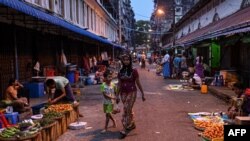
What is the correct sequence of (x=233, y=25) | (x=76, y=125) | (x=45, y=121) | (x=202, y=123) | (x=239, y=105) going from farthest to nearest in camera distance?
(x=233, y=25) < (x=76, y=125) < (x=202, y=123) < (x=45, y=121) < (x=239, y=105)

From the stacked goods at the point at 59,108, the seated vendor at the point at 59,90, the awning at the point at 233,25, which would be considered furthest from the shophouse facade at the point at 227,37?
the stacked goods at the point at 59,108

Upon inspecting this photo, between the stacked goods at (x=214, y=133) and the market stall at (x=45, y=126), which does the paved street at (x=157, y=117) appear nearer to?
the market stall at (x=45, y=126)

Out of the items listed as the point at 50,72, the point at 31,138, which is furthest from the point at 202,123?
the point at 50,72

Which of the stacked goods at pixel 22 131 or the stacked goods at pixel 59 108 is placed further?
the stacked goods at pixel 59 108

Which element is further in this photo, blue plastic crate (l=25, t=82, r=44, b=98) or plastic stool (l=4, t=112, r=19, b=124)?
blue plastic crate (l=25, t=82, r=44, b=98)

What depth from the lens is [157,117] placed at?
10594 mm

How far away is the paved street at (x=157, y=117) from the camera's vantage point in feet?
27.5

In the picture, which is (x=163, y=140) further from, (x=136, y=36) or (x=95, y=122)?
(x=136, y=36)

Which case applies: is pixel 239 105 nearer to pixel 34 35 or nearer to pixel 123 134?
pixel 123 134

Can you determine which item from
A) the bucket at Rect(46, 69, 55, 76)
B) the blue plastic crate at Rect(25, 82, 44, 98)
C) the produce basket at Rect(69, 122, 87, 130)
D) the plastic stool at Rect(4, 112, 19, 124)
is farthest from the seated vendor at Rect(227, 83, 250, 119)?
the bucket at Rect(46, 69, 55, 76)

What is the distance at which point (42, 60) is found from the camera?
A: 16906 mm

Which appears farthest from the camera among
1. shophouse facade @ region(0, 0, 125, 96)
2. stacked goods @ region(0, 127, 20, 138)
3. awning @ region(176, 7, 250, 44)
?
awning @ region(176, 7, 250, 44)

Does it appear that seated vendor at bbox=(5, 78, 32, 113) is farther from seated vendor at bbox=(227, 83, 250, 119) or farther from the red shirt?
seated vendor at bbox=(227, 83, 250, 119)

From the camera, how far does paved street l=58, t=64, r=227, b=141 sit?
837cm
